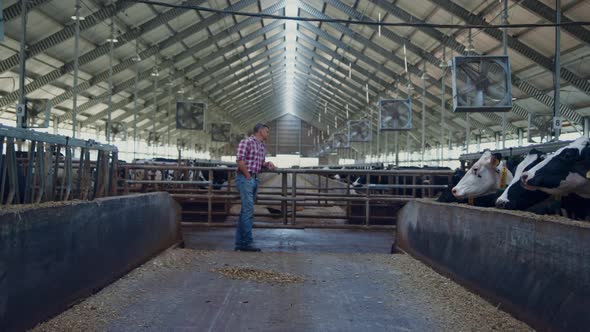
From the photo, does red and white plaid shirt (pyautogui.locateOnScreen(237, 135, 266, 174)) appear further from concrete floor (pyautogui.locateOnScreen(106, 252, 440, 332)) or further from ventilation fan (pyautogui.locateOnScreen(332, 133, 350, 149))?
ventilation fan (pyautogui.locateOnScreen(332, 133, 350, 149))

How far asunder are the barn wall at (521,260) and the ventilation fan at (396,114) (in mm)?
12833

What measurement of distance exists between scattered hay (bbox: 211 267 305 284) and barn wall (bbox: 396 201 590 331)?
1.27 m

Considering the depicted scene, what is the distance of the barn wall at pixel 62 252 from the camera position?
8.51 ft

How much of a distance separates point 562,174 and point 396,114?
13.8m

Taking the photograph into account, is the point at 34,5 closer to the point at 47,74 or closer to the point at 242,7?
the point at 47,74

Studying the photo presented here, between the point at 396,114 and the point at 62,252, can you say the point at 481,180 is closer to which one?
the point at 62,252

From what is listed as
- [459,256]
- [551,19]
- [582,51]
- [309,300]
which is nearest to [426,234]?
[459,256]

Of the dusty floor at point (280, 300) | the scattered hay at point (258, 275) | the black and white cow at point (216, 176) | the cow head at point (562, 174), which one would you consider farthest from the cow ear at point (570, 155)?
the black and white cow at point (216, 176)

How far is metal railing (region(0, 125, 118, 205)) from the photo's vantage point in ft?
10.5

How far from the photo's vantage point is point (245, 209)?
5.93m

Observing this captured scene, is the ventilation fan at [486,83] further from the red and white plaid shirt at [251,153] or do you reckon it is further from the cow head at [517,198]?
the cow head at [517,198]

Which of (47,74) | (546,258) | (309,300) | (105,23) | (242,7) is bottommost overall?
(309,300)

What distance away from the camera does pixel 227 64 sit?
2712cm

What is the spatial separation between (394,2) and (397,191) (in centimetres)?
751
